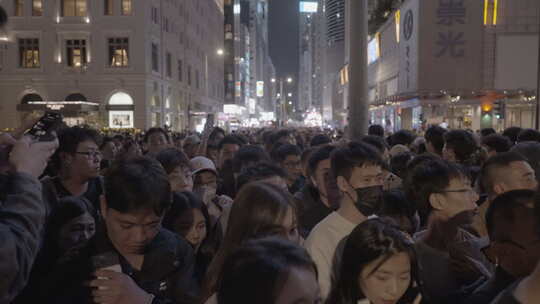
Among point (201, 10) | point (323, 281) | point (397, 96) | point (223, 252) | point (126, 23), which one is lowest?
point (323, 281)

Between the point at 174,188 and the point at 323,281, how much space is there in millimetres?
2320

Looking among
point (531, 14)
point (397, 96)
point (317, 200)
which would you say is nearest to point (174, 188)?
point (317, 200)

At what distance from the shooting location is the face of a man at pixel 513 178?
4461 mm

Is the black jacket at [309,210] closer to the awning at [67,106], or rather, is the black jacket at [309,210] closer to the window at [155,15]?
the awning at [67,106]

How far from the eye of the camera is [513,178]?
4.46 metres

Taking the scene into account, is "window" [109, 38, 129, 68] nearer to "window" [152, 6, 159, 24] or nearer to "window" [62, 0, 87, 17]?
"window" [62, 0, 87, 17]

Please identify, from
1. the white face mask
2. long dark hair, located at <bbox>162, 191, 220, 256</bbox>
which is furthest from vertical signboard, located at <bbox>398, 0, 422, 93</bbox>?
long dark hair, located at <bbox>162, 191, 220, 256</bbox>

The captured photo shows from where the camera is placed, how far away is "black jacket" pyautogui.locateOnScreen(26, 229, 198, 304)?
2422 mm

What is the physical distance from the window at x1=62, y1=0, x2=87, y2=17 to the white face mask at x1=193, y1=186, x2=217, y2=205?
41.3 metres

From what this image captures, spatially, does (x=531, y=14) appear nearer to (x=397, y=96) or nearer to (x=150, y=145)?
(x=397, y=96)

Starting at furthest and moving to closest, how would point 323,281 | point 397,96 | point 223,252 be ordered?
1. point 397,96
2. point 323,281
3. point 223,252

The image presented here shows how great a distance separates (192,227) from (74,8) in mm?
43740

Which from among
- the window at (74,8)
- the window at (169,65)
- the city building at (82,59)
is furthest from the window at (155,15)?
the window at (74,8)

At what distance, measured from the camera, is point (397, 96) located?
43062mm
